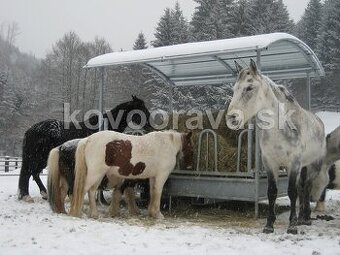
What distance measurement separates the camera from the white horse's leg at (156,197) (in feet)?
24.8

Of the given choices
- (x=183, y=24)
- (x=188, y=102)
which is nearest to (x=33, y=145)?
(x=188, y=102)

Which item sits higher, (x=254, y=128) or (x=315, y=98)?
(x=315, y=98)

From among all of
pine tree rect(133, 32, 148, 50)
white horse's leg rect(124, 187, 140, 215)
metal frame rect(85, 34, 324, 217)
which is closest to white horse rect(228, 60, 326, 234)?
metal frame rect(85, 34, 324, 217)

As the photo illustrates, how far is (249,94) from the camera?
6.02m

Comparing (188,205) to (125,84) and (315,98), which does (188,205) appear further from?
(315,98)

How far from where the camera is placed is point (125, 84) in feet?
106

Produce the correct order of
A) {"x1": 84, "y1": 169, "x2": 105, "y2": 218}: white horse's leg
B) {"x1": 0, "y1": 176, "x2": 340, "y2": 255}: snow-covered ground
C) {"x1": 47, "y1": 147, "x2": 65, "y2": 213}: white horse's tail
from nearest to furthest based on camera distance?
{"x1": 0, "y1": 176, "x2": 340, "y2": 255}: snow-covered ground < {"x1": 84, "y1": 169, "x2": 105, "y2": 218}: white horse's leg < {"x1": 47, "y1": 147, "x2": 65, "y2": 213}: white horse's tail

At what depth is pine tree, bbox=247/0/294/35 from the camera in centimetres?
3491

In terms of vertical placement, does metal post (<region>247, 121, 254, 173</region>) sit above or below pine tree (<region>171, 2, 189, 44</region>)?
below

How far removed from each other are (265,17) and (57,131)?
29.9 m

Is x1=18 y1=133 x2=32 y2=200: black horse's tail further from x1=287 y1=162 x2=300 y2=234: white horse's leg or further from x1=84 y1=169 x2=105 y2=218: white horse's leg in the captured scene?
x1=287 y1=162 x2=300 y2=234: white horse's leg

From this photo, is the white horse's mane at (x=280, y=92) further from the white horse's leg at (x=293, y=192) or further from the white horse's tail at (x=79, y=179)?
the white horse's tail at (x=79, y=179)

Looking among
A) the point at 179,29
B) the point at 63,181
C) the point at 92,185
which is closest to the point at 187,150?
the point at 92,185

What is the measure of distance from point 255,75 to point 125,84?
2685 cm
